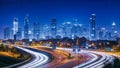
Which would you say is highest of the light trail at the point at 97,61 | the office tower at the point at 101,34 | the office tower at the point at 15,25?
the office tower at the point at 15,25

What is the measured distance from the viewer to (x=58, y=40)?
11.6 metres

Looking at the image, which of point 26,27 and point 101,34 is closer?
point 101,34

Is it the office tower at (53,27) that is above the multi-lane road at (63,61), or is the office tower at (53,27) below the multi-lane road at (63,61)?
above

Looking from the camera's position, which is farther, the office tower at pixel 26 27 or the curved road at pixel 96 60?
the office tower at pixel 26 27

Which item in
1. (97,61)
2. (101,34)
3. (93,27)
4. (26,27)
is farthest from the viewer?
(26,27)

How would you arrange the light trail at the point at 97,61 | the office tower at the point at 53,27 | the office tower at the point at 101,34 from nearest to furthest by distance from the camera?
the light trail at the point at 97,61
the office tower at the point at 101,34
the office tower at the point at 53,27

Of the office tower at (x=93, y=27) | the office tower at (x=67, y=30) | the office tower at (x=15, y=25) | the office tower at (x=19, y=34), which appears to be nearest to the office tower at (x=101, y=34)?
the office tower at (x=93, y=27)

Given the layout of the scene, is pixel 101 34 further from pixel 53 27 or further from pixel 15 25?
pixel 15 25

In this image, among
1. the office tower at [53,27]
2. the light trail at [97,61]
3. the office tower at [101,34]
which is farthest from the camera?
the office tower at [53,27]

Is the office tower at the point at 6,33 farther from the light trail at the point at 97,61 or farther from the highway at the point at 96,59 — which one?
the light trail at the point at 97,61

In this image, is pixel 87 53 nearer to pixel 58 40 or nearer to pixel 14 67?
pixel 58 40

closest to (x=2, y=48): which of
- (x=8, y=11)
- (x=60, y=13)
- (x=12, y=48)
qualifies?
(x=12, y=48)

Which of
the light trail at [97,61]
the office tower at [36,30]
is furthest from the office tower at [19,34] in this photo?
the light trail at [97,61]

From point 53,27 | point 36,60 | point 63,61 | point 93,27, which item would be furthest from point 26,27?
point 93,27
